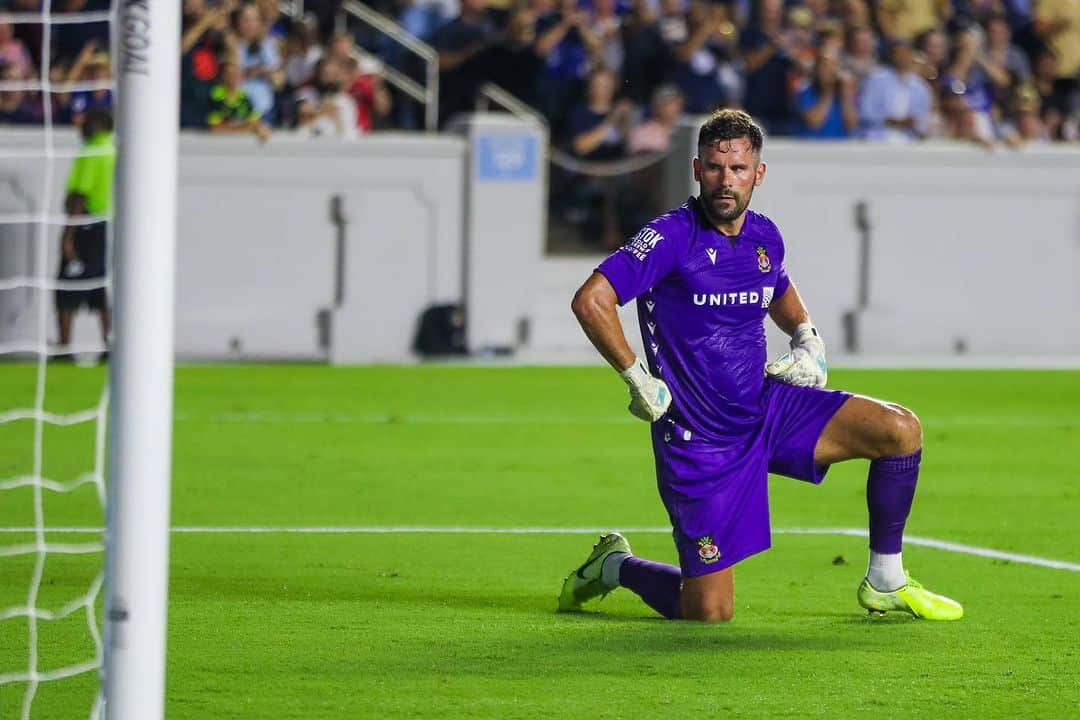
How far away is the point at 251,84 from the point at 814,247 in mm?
6068

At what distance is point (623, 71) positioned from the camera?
2120 cm

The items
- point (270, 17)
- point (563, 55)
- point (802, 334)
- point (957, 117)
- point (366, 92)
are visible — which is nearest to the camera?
point (802, 334)

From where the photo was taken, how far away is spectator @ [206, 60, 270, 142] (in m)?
19.3

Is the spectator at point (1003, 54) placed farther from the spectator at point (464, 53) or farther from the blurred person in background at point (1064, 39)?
the spectator at point (464, 53)

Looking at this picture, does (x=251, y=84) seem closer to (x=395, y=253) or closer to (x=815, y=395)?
(x=395, y=253)

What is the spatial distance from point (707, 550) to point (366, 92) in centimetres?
1401

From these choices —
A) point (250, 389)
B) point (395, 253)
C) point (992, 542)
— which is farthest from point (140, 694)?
point (395, 253)

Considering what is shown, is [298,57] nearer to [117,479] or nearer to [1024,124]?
[1024,124]

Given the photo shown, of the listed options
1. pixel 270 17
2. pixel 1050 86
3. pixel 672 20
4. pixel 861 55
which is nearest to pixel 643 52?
pixel 672 20

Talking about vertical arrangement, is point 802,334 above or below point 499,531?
above

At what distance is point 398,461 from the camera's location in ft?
38.9

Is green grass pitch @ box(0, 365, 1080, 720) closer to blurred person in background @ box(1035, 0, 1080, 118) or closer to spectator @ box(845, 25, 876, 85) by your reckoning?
spectator @ box(845, 25, 876, 85)

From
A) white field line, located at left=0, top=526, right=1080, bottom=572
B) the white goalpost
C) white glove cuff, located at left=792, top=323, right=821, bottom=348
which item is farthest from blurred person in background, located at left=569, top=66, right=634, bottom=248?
the white goalpost

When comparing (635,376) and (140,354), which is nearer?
(140,354)
